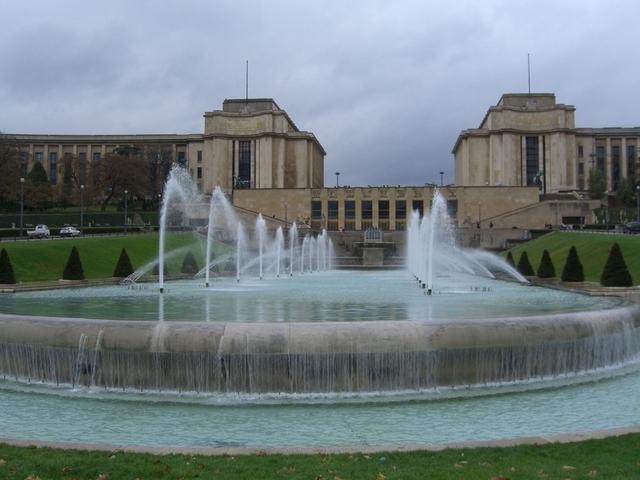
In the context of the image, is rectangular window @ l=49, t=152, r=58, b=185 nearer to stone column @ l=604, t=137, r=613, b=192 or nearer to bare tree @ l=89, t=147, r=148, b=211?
bare tree @ l=89, t=147, r=148, b=211

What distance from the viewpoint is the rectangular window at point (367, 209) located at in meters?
104

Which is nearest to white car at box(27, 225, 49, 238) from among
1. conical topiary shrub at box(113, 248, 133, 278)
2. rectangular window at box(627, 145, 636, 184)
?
conical topiary shrub at box(113, 248, 133, 278)

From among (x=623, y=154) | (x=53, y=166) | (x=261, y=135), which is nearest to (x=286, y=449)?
(x=261, y=135)

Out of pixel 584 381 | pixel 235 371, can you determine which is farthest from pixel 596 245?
pixel 235 371

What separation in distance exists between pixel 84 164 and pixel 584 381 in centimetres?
10754

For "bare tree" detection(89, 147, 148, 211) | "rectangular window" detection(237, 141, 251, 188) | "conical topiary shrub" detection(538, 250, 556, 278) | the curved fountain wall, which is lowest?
the curved fountain wall

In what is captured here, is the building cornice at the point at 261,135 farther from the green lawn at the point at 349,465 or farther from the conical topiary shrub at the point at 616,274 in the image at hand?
the green lawn at the point at 349,465

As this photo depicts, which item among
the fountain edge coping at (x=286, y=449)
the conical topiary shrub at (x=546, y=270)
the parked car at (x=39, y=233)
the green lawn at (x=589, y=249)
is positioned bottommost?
the fountain edge coping at (x=286, y=449)

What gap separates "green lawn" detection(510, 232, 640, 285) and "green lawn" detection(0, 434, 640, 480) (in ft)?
92.6

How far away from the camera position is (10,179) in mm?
80500

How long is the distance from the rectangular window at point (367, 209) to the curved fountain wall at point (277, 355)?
9161cm

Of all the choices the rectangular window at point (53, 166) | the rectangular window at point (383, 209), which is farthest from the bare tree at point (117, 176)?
the rectangular window at point (53, 166)

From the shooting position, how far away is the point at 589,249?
4819 cm

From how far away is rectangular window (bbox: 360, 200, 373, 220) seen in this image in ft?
341
